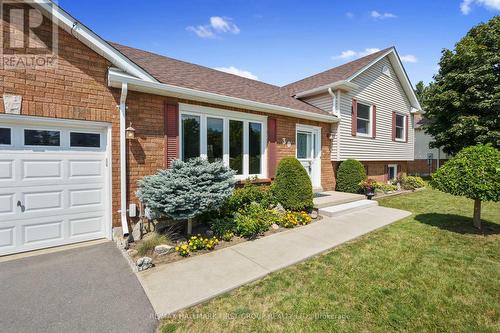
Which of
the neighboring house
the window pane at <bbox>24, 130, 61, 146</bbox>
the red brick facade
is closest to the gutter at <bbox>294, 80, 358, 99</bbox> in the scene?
the red brick facade

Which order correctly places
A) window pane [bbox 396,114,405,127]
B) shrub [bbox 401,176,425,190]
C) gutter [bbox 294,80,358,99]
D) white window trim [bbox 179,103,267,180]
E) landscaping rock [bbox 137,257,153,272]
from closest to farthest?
landscaping rock [bbox 137,257,153,272]
white window trim [bbox 179,103,267,180]
gutter [bbox 294,80,358,99]
shrub [bbox 401,176,425,190]
window pane [bbox 396,114,405,127]

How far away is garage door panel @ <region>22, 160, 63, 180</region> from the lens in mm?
4320

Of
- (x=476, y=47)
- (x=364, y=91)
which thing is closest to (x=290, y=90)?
(x=364, y=91)

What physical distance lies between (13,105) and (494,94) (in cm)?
2011

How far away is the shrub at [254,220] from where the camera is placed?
520cm

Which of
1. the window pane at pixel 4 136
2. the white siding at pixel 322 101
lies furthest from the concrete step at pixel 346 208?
the window pane at pixel 4 136

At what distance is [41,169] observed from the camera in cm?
443

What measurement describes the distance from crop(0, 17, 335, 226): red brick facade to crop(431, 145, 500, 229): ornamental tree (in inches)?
267

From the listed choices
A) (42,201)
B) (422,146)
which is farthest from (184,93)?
(422,146)

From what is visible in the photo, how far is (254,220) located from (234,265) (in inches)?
63.7

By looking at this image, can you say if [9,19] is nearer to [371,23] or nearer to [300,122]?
[300,122]

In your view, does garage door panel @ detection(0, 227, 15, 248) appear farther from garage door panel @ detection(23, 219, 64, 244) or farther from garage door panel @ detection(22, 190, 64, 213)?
garage door panel @ detection(22, 190, 64, 213)

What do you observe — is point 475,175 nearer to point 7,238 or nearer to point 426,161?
point 7,238

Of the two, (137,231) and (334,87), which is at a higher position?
(334,87)
